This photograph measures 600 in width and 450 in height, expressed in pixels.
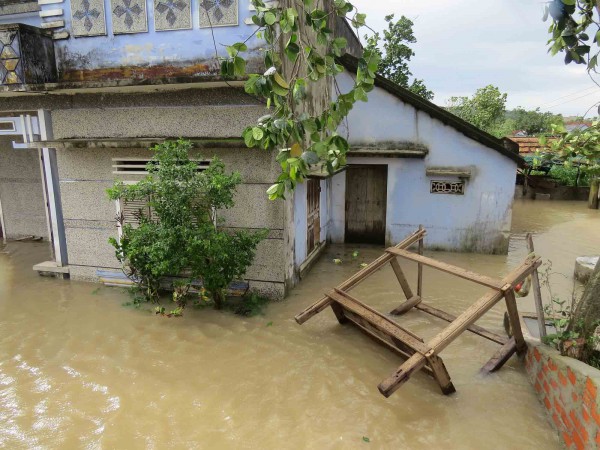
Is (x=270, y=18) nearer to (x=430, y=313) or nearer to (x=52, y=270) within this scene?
(x=430, y=313)

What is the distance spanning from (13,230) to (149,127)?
6106 mm

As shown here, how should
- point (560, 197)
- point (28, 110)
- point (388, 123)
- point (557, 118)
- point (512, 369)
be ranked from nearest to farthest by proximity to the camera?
point (557, 118) → point (512, 369) → point (28, 110) → point (388, 123) → point (560, 197)

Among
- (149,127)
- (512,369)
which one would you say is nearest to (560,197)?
(512,369)

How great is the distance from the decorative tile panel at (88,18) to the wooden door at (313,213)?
13.3 ft

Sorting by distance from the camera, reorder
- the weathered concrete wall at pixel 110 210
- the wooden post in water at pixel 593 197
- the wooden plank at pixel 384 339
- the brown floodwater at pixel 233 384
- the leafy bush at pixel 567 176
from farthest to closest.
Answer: the leafy bush at pixel 567 176, the wooden post in water at pixel 593 197, the weathered concrete wall at pixel 110 210, the wooden plank at pixel 384 339, the brown floodwater at pixel 233 384

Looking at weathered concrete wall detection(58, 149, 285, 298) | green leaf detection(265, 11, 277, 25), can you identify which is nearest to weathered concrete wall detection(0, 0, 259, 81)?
weathered concrete wall detection(58, 149, 285, 298)

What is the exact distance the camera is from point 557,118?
3.79 metres

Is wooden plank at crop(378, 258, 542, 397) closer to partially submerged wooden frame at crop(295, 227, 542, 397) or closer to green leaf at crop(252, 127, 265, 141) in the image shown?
partially submerged wooden frame at crop(295, 227, 542, 397)

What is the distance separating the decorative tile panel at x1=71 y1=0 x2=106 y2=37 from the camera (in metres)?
5.72

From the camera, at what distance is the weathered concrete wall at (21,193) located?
359 inches

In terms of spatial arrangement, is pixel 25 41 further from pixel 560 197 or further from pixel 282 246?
pixel 560 197

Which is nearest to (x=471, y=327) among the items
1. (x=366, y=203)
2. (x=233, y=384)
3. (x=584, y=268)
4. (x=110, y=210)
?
(x=233, y=384)

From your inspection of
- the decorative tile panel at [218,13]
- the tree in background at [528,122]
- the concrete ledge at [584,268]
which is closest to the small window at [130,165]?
the decorative tile panel at [218,13]

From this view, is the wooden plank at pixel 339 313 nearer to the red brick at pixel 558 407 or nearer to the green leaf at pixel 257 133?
the red brick at pixel 558 407
